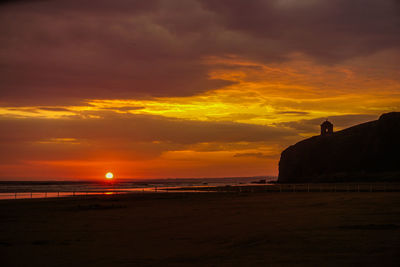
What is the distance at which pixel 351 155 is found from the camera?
131625 mm

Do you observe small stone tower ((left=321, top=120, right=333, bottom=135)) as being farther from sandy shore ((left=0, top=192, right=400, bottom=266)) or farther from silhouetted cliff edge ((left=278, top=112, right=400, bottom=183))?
sandy shore ((left=0, top=192, right=400, bottom=266))

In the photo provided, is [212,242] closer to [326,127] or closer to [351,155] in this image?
[351,155]

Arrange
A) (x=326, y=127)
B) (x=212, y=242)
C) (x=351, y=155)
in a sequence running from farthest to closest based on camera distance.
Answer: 1. (x=326, y=127)
2. (x=351, y=155)
3. (x=212, y=242)

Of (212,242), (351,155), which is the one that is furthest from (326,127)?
(212,242)

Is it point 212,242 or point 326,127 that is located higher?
point 326,127

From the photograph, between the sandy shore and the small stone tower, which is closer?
the sandy shore

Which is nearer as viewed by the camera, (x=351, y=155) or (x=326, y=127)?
(x=351, y=155)

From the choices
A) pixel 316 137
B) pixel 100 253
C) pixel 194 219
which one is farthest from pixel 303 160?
→ pixel 100 253

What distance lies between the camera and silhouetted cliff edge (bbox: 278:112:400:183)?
4756 inches

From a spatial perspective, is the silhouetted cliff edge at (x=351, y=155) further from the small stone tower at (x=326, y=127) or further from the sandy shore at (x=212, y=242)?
the sandy shore at (x=212, y=242)

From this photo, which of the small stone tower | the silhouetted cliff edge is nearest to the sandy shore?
the silhouetted cliff edge

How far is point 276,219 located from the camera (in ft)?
73.5

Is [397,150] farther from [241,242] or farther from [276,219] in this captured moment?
[241,242]

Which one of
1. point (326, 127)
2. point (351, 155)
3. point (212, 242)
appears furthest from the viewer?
point (326, 127)
